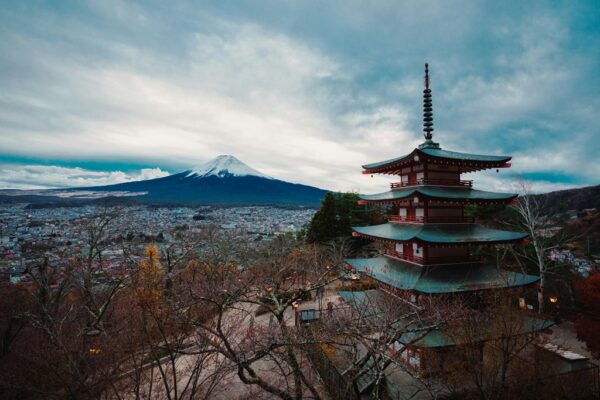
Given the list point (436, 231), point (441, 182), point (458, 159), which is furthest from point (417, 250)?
point (458, 159)

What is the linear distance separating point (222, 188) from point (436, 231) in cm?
11440

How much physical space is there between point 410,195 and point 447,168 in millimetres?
2833

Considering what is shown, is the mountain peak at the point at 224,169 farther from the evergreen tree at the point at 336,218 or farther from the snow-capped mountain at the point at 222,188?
the evergreen tree at the point at 336,218

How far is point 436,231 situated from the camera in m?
12.1

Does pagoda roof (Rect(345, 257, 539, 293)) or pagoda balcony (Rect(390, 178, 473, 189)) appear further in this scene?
pagoda balcony (Rect(390, 178, 473, 189))

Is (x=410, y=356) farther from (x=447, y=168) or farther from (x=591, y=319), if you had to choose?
(x=591, y=319)

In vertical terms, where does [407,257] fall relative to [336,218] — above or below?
below

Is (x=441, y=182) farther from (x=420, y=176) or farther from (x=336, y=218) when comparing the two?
(x=336, y=218)

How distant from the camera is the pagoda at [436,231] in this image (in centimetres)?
1125

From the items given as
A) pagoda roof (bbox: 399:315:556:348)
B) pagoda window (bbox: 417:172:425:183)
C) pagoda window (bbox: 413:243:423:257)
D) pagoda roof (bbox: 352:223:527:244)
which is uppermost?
pagoda window (bbox: 417:172:425:183)

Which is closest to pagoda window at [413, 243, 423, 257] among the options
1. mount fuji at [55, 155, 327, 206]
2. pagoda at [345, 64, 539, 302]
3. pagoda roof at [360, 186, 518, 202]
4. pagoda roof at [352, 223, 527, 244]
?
pagoda at [345, 64, 539, 302]

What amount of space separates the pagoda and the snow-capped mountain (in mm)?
82664

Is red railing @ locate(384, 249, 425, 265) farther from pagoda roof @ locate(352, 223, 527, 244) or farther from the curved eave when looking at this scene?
the curved eave

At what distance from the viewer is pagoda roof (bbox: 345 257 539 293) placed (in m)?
10.8
